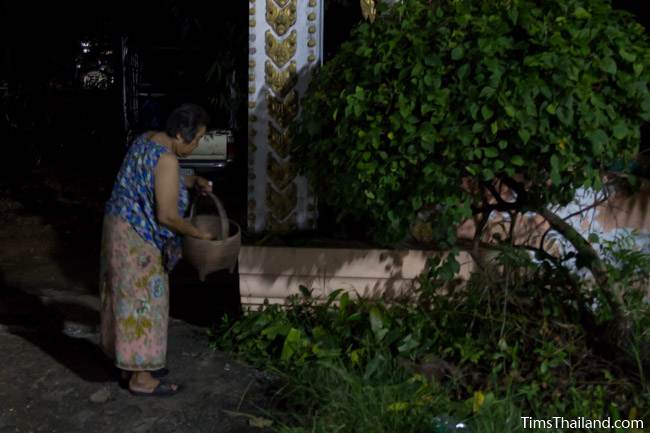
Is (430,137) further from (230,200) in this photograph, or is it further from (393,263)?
(230,200)

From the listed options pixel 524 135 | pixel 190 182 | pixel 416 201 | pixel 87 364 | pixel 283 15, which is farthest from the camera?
pixel 283 15

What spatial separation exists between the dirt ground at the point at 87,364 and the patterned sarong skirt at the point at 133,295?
25 cm

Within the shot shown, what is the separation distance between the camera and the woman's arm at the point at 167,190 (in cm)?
407

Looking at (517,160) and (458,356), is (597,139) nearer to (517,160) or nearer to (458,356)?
(517,160)

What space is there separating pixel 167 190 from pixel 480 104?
1494 millimetres

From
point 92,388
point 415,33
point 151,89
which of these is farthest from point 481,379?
point 151,89

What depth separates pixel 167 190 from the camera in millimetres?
4074

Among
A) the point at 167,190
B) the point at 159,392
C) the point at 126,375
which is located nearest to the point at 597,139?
the point at 167,190

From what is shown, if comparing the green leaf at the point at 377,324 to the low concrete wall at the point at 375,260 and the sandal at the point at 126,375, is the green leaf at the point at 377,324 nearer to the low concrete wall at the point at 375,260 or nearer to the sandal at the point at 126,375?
the low concrete wall at the point at 375,260

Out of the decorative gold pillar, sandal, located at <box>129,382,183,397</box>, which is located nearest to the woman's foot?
sandal, located at <box>129,382,183,397</box>

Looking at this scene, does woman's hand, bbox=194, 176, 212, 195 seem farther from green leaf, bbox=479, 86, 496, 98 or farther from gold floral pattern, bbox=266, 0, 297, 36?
green leaf, bbox=479, 86, 496, 98

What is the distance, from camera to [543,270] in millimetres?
4551

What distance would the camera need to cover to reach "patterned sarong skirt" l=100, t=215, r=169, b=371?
4.21 m

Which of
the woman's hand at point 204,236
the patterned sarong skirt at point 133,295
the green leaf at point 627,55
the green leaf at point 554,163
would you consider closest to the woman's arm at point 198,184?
the woman's hand at point 204,236
